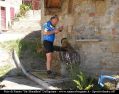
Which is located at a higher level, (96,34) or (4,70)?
(96,34)

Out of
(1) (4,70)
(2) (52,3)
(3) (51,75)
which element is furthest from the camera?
(2) (52,3)

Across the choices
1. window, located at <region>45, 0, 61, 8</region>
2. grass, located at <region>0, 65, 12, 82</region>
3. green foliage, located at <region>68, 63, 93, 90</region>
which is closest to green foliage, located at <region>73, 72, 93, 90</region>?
green foliage, located at <region>68, 63, 93, 90</region>

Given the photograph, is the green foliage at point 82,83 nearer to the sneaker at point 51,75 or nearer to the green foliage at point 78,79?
the green foliage at point 78,79

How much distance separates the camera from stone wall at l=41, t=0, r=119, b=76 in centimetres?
1181

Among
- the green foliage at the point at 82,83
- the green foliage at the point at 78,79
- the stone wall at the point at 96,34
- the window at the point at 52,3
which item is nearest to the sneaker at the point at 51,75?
the green foliage at the point at 78,79

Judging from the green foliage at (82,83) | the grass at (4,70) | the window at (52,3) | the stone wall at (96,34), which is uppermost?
the window at (52,3)

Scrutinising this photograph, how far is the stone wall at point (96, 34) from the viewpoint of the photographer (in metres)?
11.8

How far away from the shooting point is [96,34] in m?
12.1

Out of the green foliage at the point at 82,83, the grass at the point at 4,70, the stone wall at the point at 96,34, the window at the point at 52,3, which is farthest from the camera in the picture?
the window at the point at 52,3

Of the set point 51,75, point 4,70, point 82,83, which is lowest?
point 4,70

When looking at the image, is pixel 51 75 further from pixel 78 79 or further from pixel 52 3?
pixel 52 3

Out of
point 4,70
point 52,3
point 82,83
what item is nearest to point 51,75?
point 82,83

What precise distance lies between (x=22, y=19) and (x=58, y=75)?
40.3 ft

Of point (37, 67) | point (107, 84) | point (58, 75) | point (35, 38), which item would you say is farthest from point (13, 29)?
point (107, 84)
